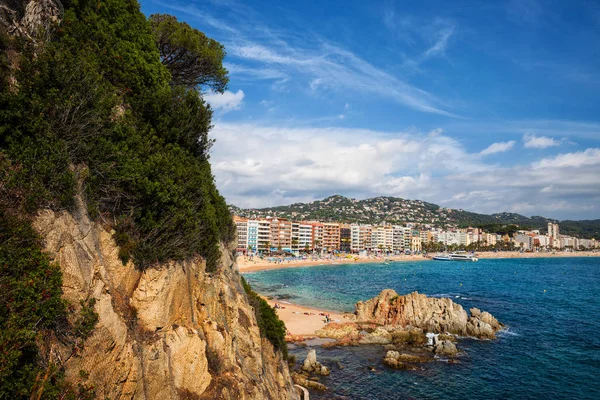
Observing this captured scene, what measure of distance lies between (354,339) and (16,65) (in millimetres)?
29302

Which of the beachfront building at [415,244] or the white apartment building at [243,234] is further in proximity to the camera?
the beachfront building at [415,244]

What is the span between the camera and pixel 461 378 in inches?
910

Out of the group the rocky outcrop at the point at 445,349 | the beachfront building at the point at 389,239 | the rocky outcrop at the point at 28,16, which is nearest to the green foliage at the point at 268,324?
the rocky outcrop at the point at 28,16

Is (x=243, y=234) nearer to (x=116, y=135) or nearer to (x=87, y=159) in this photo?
(x=116, y=135)

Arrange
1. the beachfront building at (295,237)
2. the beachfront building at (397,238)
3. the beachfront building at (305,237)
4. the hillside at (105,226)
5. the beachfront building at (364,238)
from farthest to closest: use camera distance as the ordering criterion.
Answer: the beachfront building at (397,238) < the beachfront building at (364,238) < the beachfront building at (305,237) < the beachfront building at (295,237) < the hillside at (105,226)

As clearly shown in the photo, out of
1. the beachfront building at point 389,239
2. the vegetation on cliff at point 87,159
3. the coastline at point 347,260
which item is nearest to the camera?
the vegetation on cliff at point 87,159

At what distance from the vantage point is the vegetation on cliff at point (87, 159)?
552cm

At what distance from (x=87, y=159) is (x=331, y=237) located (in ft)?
473

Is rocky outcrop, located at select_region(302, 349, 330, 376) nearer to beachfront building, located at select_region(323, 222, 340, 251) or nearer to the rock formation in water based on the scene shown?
the rock formation in water

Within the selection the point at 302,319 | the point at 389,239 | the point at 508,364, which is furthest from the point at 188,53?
the point at 389,239

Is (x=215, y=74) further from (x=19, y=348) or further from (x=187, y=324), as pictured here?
(x=19, y=348)

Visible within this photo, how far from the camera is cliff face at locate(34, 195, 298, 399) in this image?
655cm

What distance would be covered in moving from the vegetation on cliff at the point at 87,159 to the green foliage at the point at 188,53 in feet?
10.2

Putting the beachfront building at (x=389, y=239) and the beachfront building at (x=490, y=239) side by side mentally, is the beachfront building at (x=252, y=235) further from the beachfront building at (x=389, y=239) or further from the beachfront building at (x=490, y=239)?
the beachfront building at (x=490, y=239)
